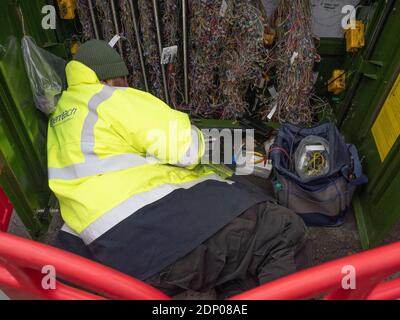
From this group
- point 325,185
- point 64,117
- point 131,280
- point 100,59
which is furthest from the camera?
point 325,185

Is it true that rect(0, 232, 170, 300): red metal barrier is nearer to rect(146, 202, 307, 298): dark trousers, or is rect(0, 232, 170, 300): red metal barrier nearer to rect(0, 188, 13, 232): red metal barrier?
rect(146, 202, 307, 298): dark trousers

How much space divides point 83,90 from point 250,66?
1.76m

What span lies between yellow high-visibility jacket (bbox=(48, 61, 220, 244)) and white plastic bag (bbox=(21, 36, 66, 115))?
1.80 ft

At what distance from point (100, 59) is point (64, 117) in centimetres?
40

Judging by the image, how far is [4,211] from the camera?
2.21 meters

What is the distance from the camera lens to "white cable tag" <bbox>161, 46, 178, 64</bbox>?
316cm

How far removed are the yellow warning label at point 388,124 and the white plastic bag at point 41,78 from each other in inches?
91.1

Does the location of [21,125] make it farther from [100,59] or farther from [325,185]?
[325,185]

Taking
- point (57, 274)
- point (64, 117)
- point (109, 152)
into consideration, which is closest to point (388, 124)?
point (109, 152)

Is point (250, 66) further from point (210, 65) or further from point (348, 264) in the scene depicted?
point (348, 264)

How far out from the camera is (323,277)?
3.49ft

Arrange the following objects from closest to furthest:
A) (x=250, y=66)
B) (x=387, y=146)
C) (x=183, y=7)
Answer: (x=387, y=146) → (x=183, y=7) → (x=250, y=66)
